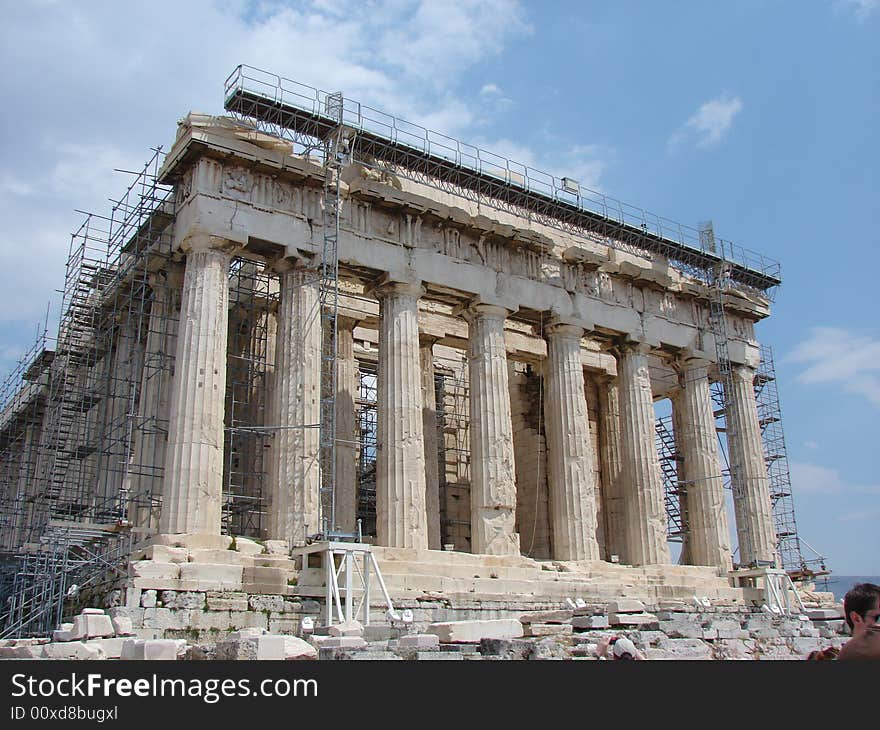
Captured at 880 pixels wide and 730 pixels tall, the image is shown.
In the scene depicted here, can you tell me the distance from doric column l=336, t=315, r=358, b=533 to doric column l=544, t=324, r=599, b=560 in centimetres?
594

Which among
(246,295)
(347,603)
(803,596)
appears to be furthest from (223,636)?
(803,596)

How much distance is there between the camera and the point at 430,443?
29531 millimetres

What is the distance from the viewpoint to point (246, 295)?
90.5 ft

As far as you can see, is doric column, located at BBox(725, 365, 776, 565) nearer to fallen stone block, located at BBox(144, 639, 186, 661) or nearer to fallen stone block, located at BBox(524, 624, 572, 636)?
fallen stone block, located at BBox(524, 624, 572, 636)

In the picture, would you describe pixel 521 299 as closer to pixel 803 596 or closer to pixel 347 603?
pixel 347 603

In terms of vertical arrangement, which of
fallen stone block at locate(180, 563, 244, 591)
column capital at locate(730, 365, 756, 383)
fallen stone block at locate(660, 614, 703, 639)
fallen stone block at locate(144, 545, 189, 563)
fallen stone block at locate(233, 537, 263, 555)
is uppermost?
column capital at locate(730, 365, 756, 383)

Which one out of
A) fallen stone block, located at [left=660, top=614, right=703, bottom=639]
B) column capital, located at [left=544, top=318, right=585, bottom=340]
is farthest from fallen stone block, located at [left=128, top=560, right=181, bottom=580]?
column capital, located at [left=544, top=318, right=585, bottom=340]

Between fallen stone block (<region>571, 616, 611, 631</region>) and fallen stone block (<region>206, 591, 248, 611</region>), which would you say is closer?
fallen stone block (<region>571, 616, 611, 631</region>)

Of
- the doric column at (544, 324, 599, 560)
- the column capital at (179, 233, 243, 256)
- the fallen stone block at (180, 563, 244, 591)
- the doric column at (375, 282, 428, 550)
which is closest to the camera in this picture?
the fallen stone block at (180, 563, 244, 591)

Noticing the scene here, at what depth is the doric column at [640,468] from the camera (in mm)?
28875

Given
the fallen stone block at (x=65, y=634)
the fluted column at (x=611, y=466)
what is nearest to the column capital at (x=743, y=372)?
the fluted column at (x=611, y=466)

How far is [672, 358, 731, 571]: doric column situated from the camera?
101 feet

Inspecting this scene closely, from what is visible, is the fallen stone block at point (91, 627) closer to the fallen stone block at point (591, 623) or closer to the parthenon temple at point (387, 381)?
the parthenon temple at point (387, 381)

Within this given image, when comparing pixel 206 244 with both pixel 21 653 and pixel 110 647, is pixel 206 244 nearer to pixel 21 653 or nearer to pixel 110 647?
pixel 110 647
